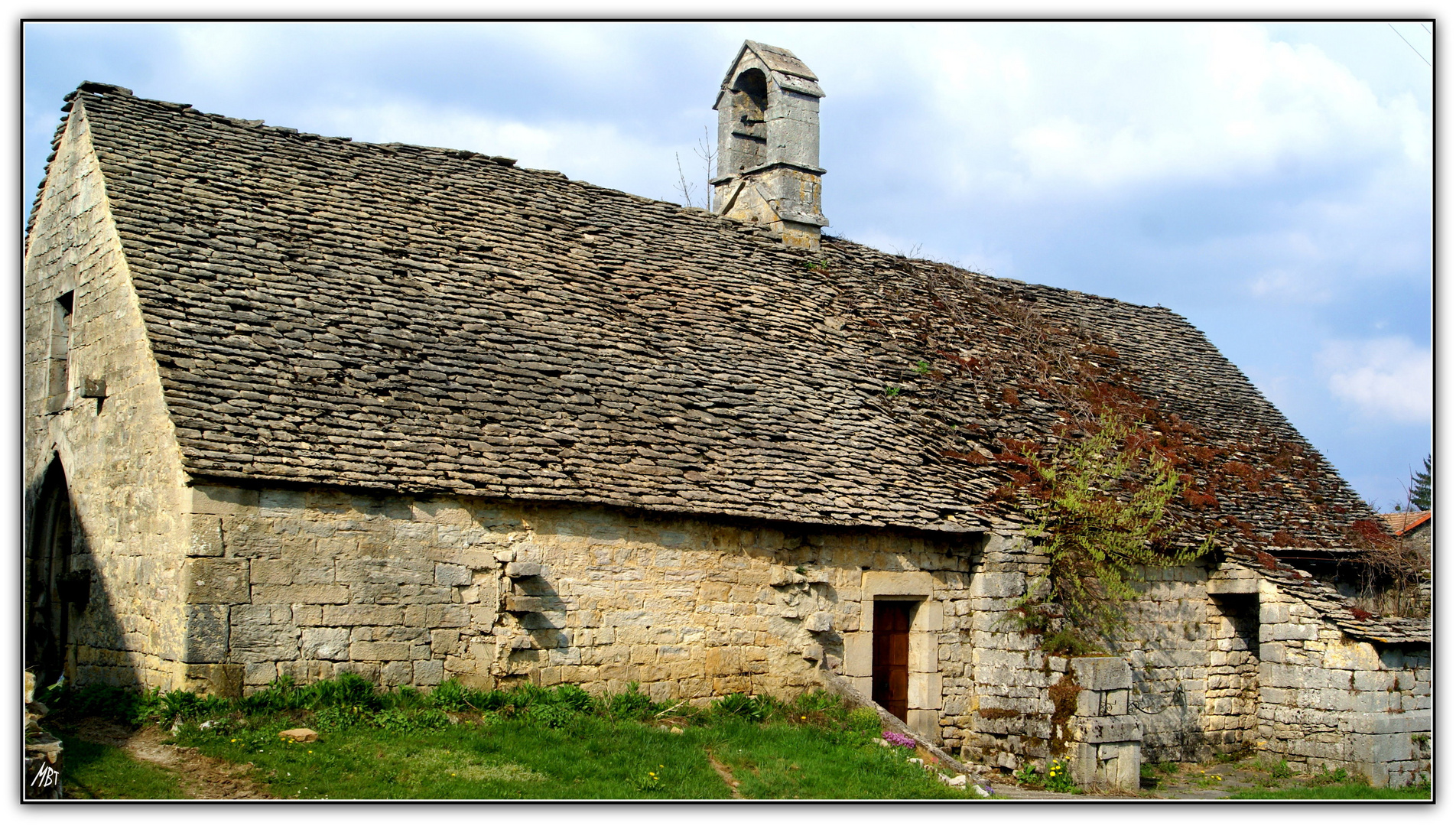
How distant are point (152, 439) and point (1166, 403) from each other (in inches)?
568

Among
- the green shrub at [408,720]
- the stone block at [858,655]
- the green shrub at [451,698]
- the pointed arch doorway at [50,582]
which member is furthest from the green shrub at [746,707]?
the pointed arch doorway at [50,582]

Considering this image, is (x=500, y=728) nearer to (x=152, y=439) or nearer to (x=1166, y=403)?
(x=152, y=439)

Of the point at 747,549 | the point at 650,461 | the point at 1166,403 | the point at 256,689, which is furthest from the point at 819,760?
the point at 1166,403

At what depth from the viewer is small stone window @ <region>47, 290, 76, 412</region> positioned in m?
13.4

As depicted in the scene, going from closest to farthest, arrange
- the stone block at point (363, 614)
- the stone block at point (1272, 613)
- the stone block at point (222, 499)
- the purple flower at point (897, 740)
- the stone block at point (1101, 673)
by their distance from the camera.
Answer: the stone block at point (222, 499)
the stone block at point (363, 614)
the purple flower at point (897, 740)
the stone block at point (1101, 673)
the stone block at point (1272, 613)

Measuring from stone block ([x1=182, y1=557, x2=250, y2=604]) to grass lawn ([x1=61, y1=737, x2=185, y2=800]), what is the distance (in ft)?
4.40

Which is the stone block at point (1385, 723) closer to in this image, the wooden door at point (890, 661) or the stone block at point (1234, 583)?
the stone block at point (1234, 583)

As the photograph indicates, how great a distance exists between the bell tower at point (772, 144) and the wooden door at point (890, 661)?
6.71m

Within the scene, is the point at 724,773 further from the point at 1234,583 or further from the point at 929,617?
the point at 1234,583

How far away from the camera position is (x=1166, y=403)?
1962cm

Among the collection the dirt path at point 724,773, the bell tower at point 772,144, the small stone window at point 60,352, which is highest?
the bell tower at point 772,144

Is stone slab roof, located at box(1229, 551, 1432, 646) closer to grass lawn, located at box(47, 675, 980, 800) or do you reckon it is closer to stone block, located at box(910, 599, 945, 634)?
stone block, located at box(910, 599, 945, 634)

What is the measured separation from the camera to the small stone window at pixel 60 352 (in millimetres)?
13438

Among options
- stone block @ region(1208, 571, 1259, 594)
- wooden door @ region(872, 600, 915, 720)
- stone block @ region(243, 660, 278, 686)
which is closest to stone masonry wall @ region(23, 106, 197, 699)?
stone block @ region(243, 660, 278, 686)
